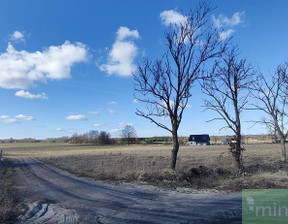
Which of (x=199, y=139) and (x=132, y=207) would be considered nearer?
(x=132, y=207)

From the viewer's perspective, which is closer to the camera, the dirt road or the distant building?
the dirt road

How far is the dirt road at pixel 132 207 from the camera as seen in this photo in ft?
21.1

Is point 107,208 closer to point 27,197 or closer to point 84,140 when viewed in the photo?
point 27,197

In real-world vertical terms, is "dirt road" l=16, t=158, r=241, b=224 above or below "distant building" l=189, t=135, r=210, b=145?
below

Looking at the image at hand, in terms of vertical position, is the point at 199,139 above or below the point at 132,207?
above

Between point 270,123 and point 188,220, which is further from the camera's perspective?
point 270,123

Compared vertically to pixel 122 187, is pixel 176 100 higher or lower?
higher

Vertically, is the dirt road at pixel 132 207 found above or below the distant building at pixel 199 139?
below

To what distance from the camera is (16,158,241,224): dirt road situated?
21.1 feet

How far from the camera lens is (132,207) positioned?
7.67m

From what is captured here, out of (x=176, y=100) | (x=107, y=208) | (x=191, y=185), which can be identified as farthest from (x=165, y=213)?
(x=176, y=100)

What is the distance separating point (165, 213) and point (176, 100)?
8107 millimetres

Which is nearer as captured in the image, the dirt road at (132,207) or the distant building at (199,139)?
the dirt road at (132,207)

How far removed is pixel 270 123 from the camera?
18938 mm
